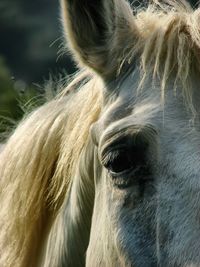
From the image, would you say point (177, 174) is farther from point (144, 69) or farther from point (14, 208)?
point (14, 208)

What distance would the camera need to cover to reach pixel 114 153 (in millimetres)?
2529

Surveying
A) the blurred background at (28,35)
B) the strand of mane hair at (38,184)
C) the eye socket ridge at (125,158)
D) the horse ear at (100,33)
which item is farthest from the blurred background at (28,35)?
the eye socket ridge at (125,158)

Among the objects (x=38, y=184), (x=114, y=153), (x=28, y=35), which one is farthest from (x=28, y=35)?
(x=114, y=153)

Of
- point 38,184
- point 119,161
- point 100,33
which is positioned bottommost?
point 38,184

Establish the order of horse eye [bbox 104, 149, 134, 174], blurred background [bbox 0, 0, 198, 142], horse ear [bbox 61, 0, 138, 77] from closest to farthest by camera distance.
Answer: horse eye [bbox 104, 149, 134, 174]
horse ear [bbox 61, 0, 138, 77]
blurred background [bbox 0, 0, 198, 142]

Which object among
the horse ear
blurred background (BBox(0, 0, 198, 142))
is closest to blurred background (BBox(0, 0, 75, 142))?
blurred background (BBox(0, 0, 198, 142))

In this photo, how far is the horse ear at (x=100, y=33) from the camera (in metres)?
2.83

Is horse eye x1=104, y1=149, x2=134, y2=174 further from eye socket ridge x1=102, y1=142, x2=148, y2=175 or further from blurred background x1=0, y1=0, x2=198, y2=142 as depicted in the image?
blurred background x1=0, y1=0, x2=198, y2=142

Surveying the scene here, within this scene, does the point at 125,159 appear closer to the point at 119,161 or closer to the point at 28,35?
the point at 119,161

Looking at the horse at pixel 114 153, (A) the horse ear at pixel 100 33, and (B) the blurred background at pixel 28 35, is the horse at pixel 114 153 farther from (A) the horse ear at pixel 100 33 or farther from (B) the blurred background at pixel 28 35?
(B) the blurred background at pixel 28 35

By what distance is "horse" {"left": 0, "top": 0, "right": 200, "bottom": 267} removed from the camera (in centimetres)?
238

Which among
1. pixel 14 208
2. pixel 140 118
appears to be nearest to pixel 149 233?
pixel 140 118

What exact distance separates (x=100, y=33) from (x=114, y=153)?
2.03ft

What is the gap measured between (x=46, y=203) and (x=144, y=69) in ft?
2.72
